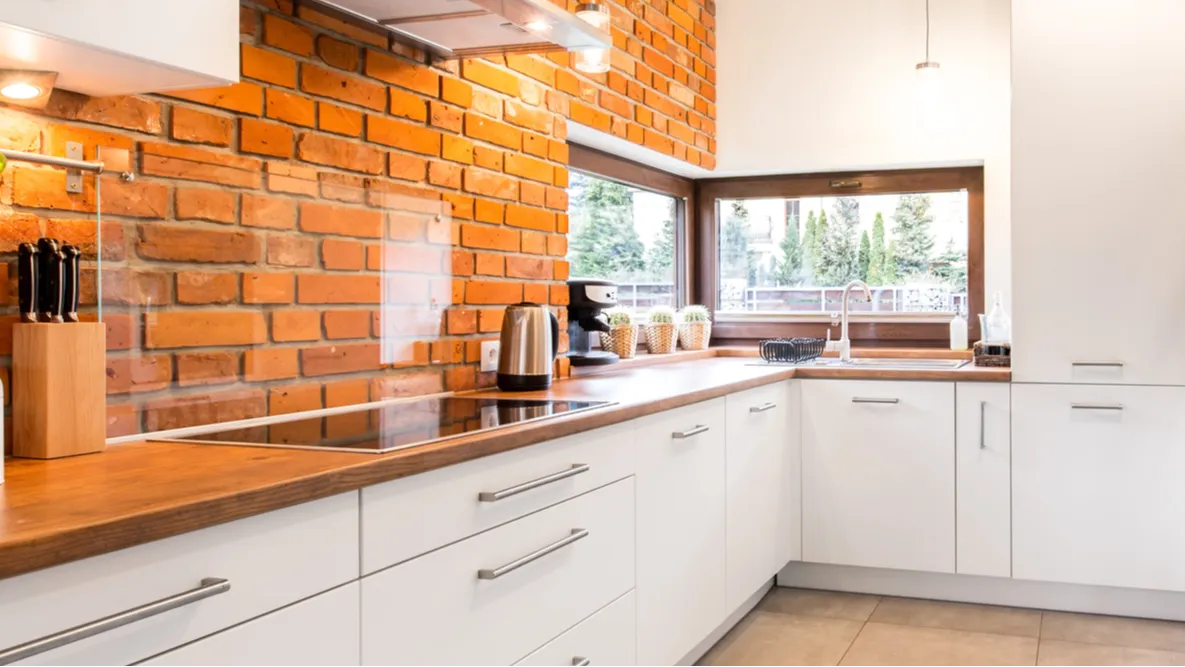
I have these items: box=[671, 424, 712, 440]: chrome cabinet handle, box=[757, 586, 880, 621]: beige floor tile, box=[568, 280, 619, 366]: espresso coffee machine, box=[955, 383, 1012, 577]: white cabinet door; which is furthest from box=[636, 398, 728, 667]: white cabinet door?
box=[955, 383, 1012, 577]: white cabinet door

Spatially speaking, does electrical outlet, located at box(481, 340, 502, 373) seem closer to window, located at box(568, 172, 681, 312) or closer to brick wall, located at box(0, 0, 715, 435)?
brick wall, located at box(0, 0, 715, 435)

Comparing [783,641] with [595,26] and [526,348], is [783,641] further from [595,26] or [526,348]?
[595,26]

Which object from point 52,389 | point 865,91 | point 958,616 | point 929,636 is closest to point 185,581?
point 52,389

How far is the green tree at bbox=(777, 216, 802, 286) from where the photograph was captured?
4.61m

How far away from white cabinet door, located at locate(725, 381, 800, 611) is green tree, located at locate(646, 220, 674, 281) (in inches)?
36.5

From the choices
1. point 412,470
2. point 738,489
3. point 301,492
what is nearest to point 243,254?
point 412,470

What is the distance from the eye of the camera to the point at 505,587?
70.9 inches

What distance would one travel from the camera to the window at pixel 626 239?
3662 mm

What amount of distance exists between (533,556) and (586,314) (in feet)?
4.76

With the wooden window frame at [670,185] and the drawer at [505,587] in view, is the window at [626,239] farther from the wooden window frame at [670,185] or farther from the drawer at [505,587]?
the drawer at [505,587]

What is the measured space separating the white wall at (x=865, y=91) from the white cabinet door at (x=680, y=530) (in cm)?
184

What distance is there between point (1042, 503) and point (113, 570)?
124 inches

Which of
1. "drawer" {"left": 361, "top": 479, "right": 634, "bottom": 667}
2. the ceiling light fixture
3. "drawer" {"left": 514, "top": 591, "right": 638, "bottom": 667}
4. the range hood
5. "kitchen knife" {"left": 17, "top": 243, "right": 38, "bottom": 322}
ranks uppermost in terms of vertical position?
the ceiling light fixture

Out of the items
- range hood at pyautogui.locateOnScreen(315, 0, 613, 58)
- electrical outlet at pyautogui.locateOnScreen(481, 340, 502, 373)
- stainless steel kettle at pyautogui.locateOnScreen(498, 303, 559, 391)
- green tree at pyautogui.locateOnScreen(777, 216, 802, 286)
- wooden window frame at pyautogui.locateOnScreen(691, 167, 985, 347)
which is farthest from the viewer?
green tree at pyautogui.locateOnScreen(777, 216, 802, 286)
